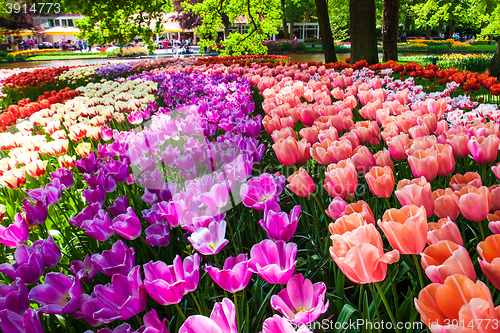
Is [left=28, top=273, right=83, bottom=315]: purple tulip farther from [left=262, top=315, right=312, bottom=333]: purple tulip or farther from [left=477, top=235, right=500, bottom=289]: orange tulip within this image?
[left=477, top=235, right=500, bottom=289]: orange tulip

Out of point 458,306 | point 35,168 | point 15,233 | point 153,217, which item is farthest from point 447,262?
point 35,168

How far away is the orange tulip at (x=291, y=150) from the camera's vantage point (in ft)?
5.27

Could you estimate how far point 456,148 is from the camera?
5.10 ft

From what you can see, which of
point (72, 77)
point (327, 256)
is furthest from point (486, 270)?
point (72, 77)

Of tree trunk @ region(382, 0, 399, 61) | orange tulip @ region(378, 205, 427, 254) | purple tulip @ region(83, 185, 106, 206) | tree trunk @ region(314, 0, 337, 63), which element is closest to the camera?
orange tulip @ region(378, 205, 427, 254)

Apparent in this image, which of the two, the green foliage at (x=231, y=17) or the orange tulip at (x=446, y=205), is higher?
the green foliage at (x=231, y=17)

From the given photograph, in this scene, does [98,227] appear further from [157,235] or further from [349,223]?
[349,223]

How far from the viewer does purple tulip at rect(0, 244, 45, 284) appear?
3.61 feet

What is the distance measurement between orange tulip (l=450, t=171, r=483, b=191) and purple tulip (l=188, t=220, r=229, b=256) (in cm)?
82

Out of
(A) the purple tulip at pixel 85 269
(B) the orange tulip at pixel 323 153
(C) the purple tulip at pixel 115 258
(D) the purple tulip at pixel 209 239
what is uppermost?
(B) the orange tulip at pixel 323 153

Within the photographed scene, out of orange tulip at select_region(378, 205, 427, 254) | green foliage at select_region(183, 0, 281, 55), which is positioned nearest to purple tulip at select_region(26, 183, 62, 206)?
orange tulip at select_region(378, 205, 427, 254)

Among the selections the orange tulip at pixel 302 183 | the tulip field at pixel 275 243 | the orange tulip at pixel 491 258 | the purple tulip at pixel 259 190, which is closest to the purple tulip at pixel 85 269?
the tulip field at pixel 275 243

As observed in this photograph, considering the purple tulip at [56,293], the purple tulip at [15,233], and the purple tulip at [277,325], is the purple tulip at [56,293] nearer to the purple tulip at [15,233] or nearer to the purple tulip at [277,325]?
the purple tulip at [15,233]

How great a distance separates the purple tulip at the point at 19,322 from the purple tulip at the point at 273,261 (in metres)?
0.59
